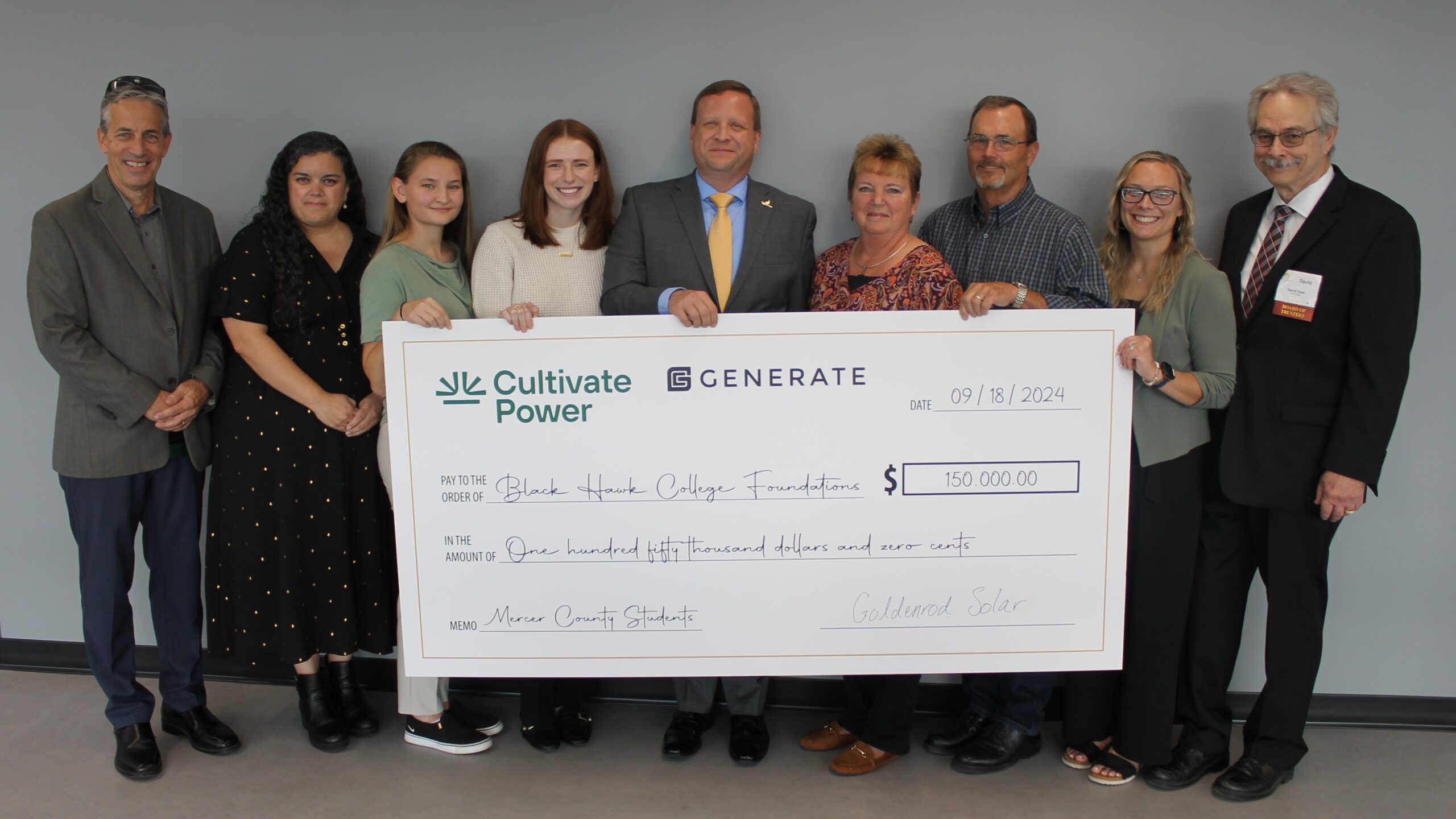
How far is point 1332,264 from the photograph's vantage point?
2.27 m

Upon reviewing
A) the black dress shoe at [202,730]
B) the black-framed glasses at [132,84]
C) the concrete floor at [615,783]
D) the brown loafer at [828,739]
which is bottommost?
the concrete floor at [615,783]

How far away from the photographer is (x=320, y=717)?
2.66 metres

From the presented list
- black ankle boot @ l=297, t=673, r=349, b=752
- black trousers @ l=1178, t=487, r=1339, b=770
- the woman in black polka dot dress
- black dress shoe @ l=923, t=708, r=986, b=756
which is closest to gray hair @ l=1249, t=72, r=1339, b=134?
black trousers @ l=1178, t=487, r=1339, b=770

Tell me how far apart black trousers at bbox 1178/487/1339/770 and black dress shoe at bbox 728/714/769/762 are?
1.25 m

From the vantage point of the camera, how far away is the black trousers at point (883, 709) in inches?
96.0

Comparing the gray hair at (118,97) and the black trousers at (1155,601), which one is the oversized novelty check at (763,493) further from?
the gray hair at (118,97)

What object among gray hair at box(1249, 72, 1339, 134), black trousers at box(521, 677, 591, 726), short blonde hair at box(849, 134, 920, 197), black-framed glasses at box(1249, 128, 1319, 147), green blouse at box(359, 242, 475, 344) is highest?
gray hair at box(1249, 72, 1339, 134)

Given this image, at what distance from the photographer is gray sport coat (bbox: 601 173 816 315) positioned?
2420 mm

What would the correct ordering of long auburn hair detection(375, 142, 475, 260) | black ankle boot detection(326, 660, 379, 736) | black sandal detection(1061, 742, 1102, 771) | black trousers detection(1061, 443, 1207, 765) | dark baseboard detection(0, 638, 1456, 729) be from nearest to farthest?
black trousers detection(1061, 443, 1207, 765), long auburn hair detection(375, 142, 475, 260), black sandal detection(1061, 742, 1102, 771), black ankle boot detection(326, 660, 379, 736), dark baseboard detection(0, 638, 1456, 729)

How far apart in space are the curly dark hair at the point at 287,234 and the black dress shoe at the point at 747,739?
1757mm

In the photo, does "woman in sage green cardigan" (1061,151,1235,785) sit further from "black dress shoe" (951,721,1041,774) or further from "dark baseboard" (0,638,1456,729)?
"dark baseboard" (0,638,1456,729)

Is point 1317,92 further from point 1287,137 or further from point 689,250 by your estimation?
point 689,250

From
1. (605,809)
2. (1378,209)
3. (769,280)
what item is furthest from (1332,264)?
(605,809)

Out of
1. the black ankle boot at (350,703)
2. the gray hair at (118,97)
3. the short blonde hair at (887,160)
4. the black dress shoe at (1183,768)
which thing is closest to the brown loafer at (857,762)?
the black dress shoe at (1183,768)
